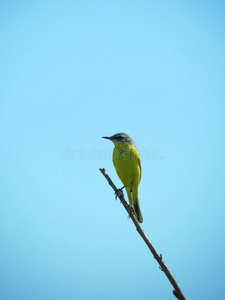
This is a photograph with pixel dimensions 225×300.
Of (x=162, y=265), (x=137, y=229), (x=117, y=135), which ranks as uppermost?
(x=117, y=135)

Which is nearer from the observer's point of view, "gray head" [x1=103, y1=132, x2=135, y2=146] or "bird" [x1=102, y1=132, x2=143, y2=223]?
"bird" [x1=102, y1=132, x2=143, y2=223]

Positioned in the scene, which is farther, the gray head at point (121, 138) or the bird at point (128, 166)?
the gray head at point (121, 138)

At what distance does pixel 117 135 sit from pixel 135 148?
804mm

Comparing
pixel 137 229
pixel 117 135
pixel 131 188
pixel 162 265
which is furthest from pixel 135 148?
pixel 162 265

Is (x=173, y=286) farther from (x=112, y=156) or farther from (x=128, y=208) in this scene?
(x=112, y=156)

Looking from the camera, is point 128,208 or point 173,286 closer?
point 173,286

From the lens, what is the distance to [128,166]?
8039mm

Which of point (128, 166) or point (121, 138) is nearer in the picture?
point (128, 166)

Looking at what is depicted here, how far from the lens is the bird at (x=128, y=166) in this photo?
8047 millimetres

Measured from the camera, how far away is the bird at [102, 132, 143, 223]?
317 inches

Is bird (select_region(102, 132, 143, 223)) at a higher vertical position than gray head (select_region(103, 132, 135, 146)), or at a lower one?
lower

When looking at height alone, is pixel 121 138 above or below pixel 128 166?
above

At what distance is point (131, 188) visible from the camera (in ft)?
27.4

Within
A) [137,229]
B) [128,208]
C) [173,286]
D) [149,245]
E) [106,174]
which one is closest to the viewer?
[173,286]
